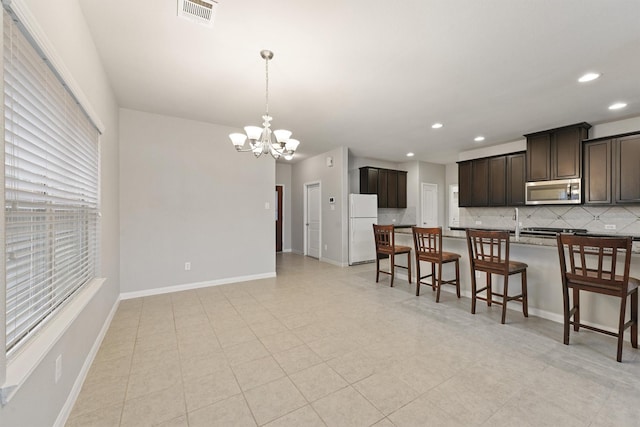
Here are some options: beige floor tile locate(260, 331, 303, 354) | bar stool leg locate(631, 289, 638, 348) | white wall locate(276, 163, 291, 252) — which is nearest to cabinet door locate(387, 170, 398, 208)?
white wall locate(276, 163, 291, 252)

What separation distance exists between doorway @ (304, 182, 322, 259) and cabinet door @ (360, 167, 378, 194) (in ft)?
3.77

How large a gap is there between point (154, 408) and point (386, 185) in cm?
624

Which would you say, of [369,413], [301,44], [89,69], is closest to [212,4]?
[301,44]

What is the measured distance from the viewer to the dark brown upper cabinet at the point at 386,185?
661 centimetres

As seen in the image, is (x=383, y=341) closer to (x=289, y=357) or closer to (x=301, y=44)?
(x=289, y=357)

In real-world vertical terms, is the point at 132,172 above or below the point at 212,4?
below

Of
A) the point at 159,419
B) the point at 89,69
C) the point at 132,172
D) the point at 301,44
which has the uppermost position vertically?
the point at 301,44

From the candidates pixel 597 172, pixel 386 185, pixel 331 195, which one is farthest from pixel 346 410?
pixel 386 185

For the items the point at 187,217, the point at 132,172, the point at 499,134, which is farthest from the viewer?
the point at 499,134

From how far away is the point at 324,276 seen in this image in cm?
486

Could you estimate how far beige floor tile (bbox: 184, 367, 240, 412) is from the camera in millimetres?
1681

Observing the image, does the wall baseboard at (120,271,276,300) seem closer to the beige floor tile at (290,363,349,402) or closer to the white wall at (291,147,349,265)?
the white wall at (291,147,349,265)

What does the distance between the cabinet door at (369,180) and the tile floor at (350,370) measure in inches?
148

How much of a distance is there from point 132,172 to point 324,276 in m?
3.38
